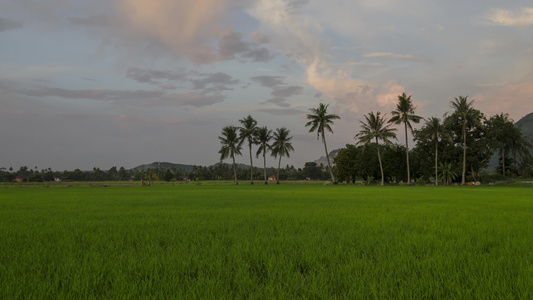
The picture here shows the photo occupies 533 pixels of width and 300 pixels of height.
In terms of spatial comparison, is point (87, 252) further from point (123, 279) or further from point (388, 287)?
point (388, 287)

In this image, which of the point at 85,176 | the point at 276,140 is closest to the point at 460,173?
the point at 276,140

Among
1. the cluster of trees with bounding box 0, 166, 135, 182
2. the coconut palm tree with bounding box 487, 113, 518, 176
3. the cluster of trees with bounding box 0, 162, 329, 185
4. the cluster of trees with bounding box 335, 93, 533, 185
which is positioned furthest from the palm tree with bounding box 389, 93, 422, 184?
the cluster of trees with bounding box 0, 166, 135, 182

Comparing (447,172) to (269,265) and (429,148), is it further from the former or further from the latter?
(269,265)

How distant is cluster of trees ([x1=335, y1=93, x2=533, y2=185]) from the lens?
4950 centimetres

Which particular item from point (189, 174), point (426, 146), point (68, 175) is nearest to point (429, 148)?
point (426, 146)

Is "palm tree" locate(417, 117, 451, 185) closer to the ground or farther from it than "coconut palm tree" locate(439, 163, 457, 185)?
farther from it

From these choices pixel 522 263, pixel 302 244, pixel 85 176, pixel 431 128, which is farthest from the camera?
pixel 85 176

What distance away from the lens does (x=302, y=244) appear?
534 cm

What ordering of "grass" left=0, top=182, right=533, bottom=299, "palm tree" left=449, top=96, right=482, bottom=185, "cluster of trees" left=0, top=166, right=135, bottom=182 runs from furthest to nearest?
"cluster of trees" left=0, top=166, right=135, bottom=182
"palm tree" left=449, top=96, right=482, bottom=185
"grass" left=0, top=182, right=533, bottom=299

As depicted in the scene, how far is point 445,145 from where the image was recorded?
2080 inches

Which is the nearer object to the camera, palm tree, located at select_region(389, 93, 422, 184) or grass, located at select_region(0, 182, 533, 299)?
grass, located at select_region(0, 182, 533, 299)

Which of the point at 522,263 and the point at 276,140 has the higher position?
the point at 276,140

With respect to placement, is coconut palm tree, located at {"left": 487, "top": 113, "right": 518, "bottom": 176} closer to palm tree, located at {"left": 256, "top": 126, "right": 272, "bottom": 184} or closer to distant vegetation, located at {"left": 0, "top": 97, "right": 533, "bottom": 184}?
distant vegetation, located at {"left": 0, "top": 97, "right": 533, "bottom": 184}

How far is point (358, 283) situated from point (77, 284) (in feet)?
9.63
